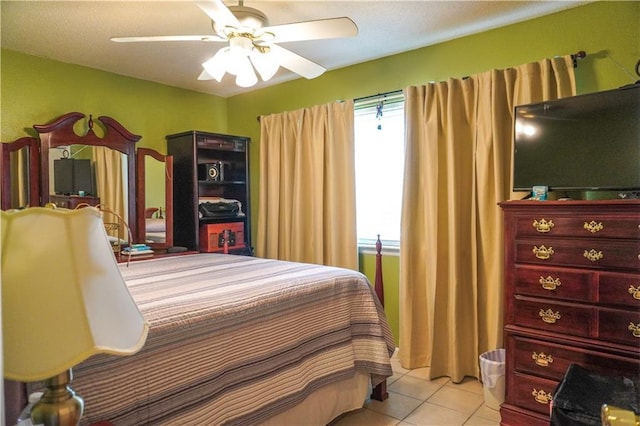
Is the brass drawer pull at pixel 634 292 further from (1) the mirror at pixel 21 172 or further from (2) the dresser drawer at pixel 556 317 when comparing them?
(1) the mirror at pixel 21 172

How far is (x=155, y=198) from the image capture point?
12.0ft

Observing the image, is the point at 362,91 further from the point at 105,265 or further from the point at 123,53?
the point at 105,265

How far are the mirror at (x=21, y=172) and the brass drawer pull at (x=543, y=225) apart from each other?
3347 millimetres

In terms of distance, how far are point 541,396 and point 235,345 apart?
1.57 metres

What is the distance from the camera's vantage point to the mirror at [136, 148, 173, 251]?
3.58 meters

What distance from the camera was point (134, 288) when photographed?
191 centimetres

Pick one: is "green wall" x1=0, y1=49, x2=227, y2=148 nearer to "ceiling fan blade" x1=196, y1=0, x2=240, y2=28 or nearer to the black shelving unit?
the black shelving unit

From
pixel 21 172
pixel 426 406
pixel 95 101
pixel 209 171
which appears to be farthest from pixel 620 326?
pixel 95 101

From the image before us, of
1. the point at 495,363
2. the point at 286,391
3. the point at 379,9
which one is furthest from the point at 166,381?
the point at 379,9

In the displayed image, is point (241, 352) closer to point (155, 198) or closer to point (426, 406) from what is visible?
point (426, 406)

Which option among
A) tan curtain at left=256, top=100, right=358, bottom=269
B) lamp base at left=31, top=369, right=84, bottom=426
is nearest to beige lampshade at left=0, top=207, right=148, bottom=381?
lamp base at left=31, top=369, right=84, bottom=426

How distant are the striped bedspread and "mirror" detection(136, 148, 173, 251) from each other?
46.8 inches

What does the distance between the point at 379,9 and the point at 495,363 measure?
7.34 ft

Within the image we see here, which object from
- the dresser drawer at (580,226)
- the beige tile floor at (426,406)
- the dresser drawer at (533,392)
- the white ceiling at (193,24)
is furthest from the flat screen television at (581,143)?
the beige tile floor at (426,406)
